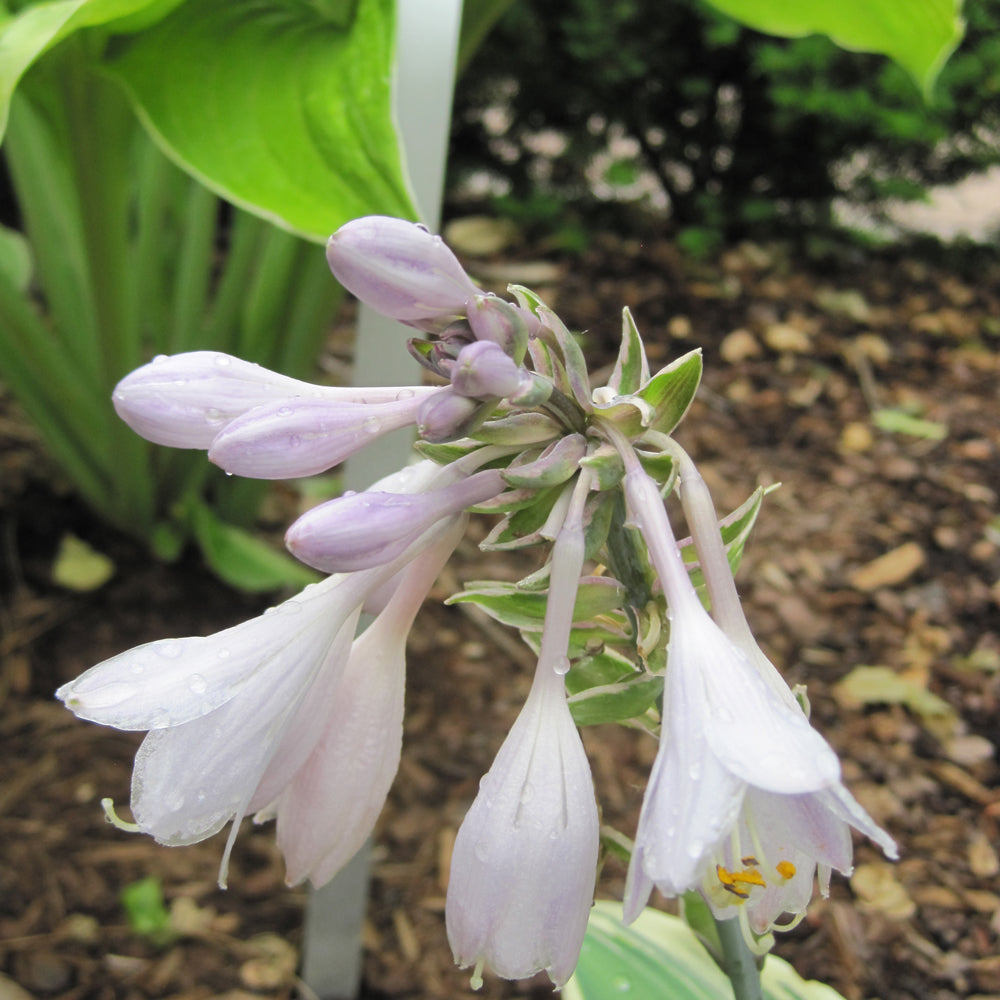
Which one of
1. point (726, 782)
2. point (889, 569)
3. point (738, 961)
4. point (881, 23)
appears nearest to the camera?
point (726, 782)

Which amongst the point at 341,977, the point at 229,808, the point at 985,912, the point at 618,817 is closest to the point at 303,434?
the point at 229,808

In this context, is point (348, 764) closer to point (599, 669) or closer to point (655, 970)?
point (599, 669)

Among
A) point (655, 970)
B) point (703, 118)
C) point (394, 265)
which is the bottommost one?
point (655, 970)

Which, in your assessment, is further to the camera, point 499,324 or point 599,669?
point 599,669

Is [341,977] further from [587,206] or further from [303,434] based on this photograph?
[587,206]

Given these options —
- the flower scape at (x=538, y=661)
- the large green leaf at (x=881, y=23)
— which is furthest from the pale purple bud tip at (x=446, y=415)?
the large green leaf at (x=881, y=23)

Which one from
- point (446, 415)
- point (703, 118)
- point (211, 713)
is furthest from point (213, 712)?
point (703, 118)
